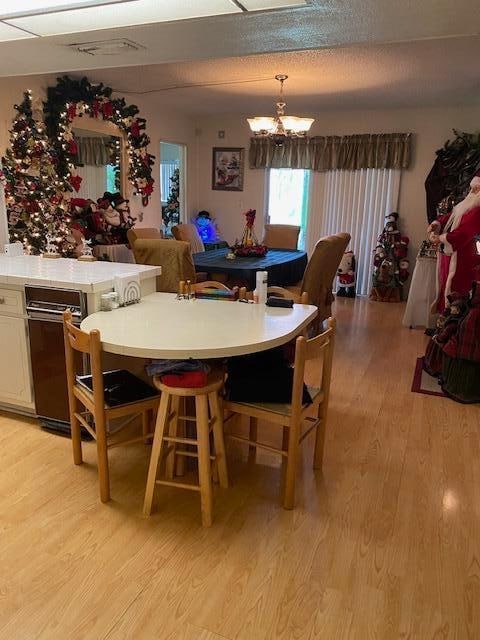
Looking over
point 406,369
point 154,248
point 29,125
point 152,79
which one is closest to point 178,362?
point 154,248

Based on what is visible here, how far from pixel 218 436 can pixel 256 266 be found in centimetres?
236

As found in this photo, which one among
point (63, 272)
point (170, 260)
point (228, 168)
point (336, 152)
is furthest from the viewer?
point (228, 168)

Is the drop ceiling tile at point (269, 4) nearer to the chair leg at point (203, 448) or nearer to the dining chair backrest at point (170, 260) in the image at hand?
the chair leg at point (203, 448)

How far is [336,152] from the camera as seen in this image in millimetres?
6492

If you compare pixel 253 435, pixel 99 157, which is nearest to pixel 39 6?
pixel 253 435

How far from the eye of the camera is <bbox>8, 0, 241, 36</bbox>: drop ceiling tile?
69.1 inches

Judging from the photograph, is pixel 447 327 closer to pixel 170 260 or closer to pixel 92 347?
pixel 170 260

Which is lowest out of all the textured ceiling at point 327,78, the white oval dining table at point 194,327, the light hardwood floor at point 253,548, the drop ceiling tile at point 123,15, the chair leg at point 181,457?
the light hardwood floor at point 253,548

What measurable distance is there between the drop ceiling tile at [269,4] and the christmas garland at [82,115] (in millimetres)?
3234

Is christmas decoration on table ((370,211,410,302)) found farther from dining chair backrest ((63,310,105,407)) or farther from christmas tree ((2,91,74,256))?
dining chair backrest ((63,310,105,407))

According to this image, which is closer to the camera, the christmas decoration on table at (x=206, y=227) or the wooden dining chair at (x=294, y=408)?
the wooden dining chair at (x=294, y=408)

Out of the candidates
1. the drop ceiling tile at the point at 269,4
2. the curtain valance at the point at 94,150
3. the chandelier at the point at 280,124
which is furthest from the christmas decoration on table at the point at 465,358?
the curtain valance at the point at 94,150

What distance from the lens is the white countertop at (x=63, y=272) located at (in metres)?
2.50

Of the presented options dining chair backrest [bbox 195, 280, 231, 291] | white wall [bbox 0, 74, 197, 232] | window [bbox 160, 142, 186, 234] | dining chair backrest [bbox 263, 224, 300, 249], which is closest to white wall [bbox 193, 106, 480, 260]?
white wall [bbox 0, 74, 197, 232]
